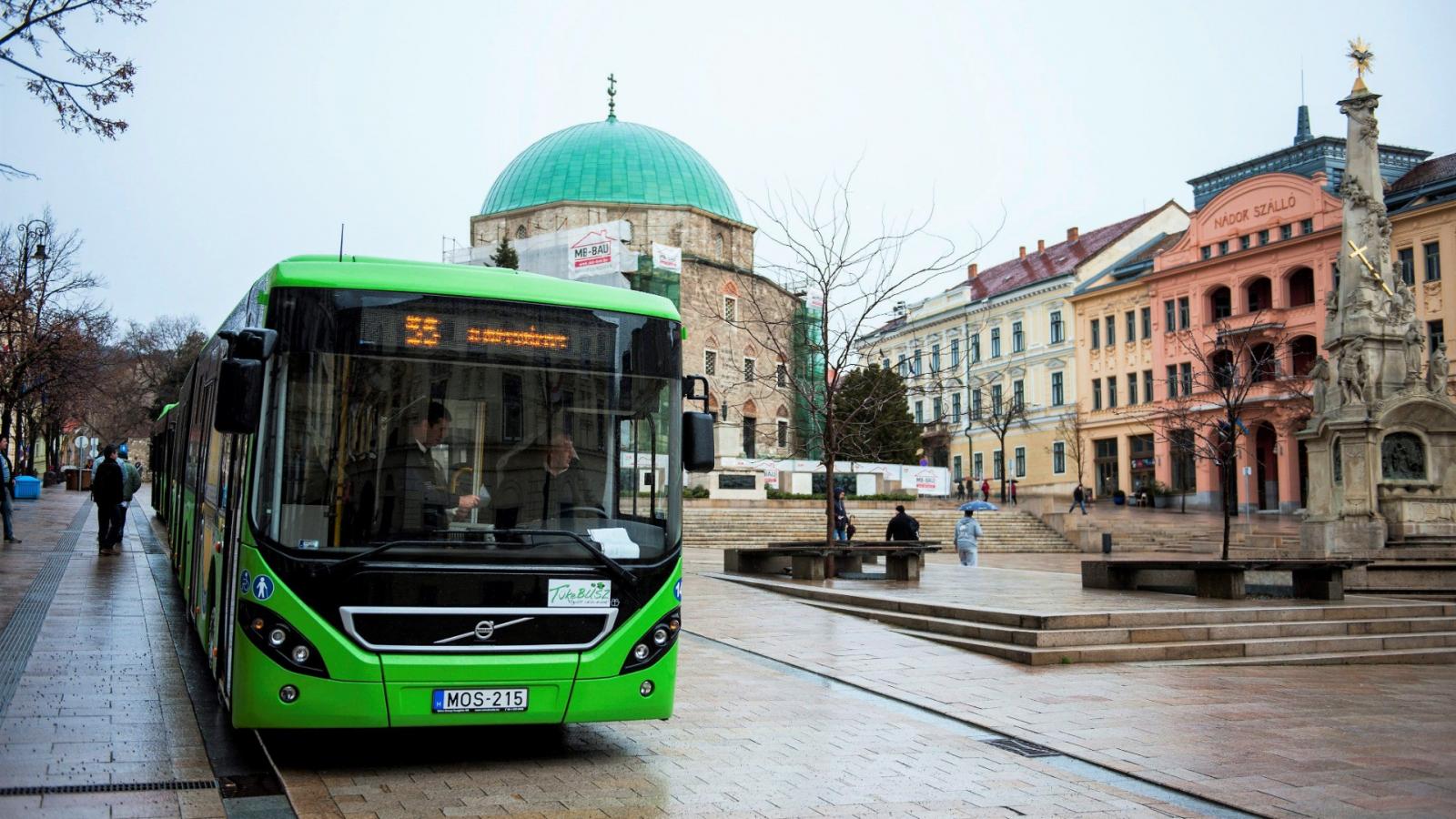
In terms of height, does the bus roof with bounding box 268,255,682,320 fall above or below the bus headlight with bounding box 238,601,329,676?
above

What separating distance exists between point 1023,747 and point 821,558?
→ 11065 mm

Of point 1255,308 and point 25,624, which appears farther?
point 1255,308

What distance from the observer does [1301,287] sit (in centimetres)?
5097

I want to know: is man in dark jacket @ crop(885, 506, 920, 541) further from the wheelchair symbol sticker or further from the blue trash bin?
the blue trash bin

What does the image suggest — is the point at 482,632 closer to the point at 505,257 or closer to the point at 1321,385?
the point at 1321,385

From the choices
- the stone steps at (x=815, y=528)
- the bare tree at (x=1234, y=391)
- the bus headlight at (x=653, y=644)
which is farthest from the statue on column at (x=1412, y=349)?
the bus headlight at (x=653, y=644)

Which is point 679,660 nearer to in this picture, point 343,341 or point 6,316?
point 343,341

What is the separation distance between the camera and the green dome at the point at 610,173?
211ft

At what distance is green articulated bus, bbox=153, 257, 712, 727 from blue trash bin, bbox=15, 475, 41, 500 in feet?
120

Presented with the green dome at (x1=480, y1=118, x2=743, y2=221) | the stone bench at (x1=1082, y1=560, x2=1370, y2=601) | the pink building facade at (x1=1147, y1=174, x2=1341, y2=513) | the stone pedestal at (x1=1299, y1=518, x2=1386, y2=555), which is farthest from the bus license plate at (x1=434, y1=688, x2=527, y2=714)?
the green dome at (x1=480, y1=118, x2=743, y2=221)

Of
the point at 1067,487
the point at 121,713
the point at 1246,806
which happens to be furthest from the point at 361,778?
the point at 1067,487

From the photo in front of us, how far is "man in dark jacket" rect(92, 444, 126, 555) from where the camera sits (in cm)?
1966

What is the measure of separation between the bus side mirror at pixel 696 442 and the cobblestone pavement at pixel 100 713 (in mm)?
3074

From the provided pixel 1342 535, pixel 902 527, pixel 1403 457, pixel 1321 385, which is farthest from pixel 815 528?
pixel 1403 457
